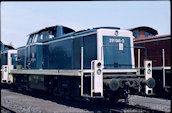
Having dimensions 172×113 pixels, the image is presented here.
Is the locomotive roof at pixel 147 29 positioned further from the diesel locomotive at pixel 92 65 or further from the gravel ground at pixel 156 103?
the gravel ground at pixel 156 103

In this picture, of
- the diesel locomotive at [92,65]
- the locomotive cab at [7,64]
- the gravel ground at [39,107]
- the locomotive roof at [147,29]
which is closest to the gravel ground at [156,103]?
the diesel locomotive at [92,65]

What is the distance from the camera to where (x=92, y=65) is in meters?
6.79

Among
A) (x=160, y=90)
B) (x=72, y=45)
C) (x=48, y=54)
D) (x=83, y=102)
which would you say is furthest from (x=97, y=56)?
(x=160, y=90)

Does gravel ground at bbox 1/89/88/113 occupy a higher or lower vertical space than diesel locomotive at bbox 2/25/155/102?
lower

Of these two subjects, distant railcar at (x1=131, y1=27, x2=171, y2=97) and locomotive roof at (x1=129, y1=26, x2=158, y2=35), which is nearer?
distant railcar at (x1=131, y1=27, x2=171, y2=97)

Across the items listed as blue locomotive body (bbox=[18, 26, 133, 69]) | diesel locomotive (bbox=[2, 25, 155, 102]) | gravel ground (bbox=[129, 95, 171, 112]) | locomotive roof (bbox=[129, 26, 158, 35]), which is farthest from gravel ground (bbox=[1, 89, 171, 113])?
locomotive roof (bbox=[129, 26, 158, 35])

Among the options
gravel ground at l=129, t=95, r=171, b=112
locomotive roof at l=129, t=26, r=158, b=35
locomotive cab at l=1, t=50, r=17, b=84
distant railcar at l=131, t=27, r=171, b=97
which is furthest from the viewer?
locomotive cab at l=1, t=50, r=17, b=84

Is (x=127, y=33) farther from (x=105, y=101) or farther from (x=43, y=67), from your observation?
(x=43, y=67)

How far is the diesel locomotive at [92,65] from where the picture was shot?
6.96 meters

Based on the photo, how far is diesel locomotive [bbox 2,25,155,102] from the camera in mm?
6965

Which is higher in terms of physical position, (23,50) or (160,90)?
(23,50)

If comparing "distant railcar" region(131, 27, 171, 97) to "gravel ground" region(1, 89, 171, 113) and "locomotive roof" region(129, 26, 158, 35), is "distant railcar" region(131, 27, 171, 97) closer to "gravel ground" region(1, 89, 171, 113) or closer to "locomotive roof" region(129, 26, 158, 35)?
"gravel ground" region(1, 89, 171, 113)

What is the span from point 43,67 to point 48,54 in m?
0.81

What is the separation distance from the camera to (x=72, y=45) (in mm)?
8641
